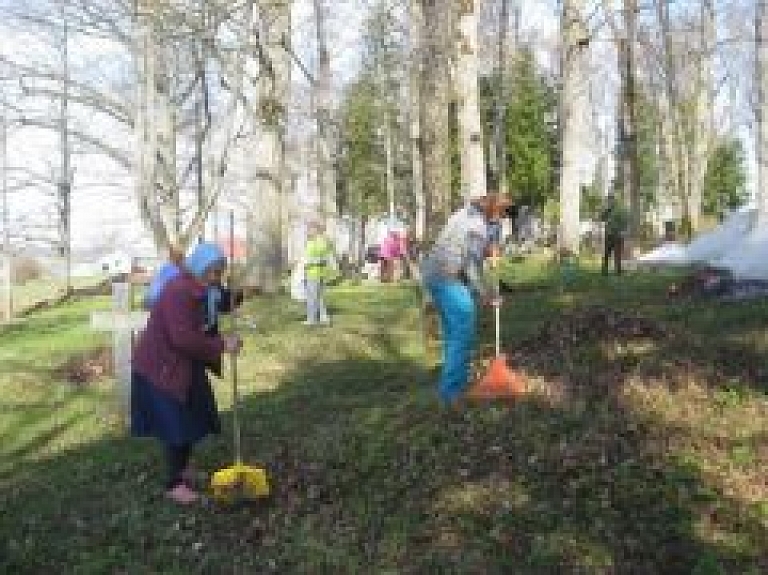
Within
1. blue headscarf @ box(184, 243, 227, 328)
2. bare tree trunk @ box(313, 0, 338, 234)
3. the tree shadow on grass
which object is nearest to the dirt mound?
the tree shadow on grass

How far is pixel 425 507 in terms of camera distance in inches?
285

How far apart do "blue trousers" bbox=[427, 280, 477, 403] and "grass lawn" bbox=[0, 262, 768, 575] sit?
241mm

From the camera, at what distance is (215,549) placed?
7.44 m

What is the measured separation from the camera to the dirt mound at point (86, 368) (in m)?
15.9

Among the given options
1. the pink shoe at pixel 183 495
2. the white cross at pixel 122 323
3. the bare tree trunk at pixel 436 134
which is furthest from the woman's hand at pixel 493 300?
the bare tree trunk at pixel 436 134

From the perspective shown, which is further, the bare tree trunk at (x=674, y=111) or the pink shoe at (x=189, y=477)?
the bare tree trunk at (x=674, y=111)

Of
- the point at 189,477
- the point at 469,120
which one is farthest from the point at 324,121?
the point at 189,477

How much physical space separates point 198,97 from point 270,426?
11.9 metres

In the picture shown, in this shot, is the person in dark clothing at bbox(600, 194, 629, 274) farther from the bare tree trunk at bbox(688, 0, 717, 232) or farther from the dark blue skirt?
the bare tree trunk at bbox(688, 0, 717, 232)

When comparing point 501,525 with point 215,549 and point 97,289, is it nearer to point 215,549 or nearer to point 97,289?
point 215,549

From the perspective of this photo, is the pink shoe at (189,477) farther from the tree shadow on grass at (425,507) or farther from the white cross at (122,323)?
the white cross at (122,323)

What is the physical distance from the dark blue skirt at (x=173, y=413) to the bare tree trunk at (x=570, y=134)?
1786 centimetres

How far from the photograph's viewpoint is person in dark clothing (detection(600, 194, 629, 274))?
22.4 metres

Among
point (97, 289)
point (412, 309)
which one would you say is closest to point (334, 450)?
point (412, 309)
